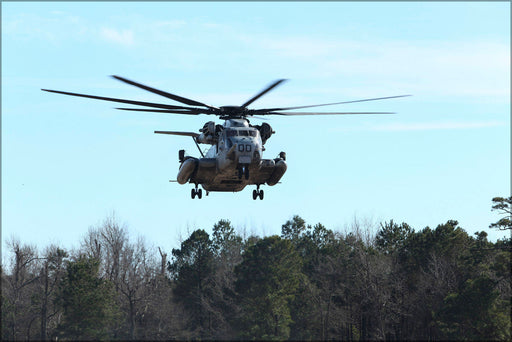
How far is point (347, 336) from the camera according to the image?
67.4 meters

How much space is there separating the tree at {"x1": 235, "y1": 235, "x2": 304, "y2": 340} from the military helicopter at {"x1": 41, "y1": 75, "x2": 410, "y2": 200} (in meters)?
32.8

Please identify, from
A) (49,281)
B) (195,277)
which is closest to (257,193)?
(195,277)

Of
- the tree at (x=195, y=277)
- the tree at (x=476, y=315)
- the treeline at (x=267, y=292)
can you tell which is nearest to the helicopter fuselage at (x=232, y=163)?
the tree at (x=476, y=315)

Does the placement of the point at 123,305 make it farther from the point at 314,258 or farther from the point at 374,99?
the point at 374,99

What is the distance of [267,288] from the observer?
6481 cm

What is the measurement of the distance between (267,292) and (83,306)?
57.1ft

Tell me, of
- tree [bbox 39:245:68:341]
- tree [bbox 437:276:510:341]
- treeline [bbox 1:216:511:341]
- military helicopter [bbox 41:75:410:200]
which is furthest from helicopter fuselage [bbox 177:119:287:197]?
tree [bbox 39:245:68:341]

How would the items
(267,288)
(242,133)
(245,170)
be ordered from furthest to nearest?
1. (267,288)
2. (242,133)
3. (245,170)

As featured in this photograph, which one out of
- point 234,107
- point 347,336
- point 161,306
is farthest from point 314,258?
point 234,107

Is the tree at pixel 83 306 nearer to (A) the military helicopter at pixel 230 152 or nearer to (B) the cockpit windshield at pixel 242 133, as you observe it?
(A) the military helicopter at pixel 230 152

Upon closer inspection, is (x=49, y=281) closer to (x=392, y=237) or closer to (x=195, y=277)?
(x=195, y=277)

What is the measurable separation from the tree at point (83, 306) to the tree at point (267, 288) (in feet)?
42.6

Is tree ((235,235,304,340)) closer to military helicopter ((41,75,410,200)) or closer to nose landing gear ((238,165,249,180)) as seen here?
military helicopter ((41,75,410,200))

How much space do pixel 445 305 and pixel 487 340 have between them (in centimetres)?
385
